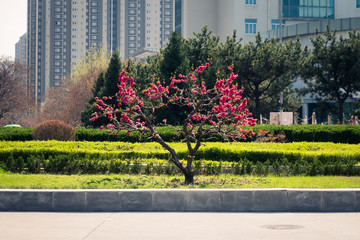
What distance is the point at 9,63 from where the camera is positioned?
7544 cm

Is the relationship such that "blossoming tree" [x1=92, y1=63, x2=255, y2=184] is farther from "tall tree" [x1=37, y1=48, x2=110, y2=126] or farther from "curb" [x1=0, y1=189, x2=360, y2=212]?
"tall tree" [x1=37, y1=48, x2=110, y2=126]

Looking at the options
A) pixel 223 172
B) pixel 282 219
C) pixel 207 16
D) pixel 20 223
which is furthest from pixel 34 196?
pixel 207 16

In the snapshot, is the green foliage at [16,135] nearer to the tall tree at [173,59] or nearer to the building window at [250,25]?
the tall tree at [173,59]

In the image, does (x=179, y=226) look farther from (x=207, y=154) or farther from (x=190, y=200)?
(x=207, y=154)

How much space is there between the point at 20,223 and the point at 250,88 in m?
31.7

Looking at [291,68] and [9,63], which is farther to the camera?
[9,63]

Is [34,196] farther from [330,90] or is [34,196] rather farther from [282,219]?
[330,90]

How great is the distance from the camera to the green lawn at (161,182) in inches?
490

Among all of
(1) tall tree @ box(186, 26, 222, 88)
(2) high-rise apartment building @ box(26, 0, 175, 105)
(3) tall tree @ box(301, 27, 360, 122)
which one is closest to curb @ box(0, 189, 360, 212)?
(1) tall tree @ box(186, 26, 222, 88)

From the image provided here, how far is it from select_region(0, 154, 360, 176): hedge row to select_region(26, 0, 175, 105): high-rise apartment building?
169 meters

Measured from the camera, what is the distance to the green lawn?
12438mm

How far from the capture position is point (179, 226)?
925 centimetres

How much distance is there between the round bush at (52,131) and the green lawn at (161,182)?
1037 cm

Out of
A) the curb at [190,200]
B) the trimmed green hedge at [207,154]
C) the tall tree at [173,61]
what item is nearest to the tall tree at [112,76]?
the tall tree at [173,61]
